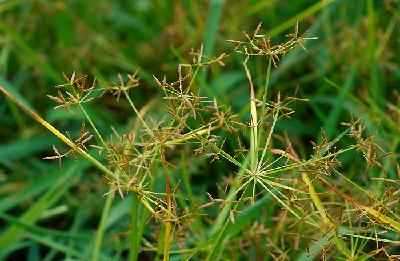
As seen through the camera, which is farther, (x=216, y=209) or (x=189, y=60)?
(x=189, y=60)

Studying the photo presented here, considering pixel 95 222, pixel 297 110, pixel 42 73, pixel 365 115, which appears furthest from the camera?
pixel 42 73

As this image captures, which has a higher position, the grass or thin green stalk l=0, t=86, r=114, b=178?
thin green stalk l=0, t=86, r=114, b=178

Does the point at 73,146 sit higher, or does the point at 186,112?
the point at 73,146

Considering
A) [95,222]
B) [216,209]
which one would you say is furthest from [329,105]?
[95,222]

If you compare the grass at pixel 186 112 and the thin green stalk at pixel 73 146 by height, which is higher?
the thin green stalk at pixel 73 146

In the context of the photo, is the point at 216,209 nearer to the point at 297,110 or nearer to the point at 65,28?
the point at 297,110

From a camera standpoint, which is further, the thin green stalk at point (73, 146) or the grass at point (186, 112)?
the grass at point (186, 112)

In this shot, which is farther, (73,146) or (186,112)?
(186,112)

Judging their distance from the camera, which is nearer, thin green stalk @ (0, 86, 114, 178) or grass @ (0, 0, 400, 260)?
thin green stalk @ (0, 86, 114, 178)
